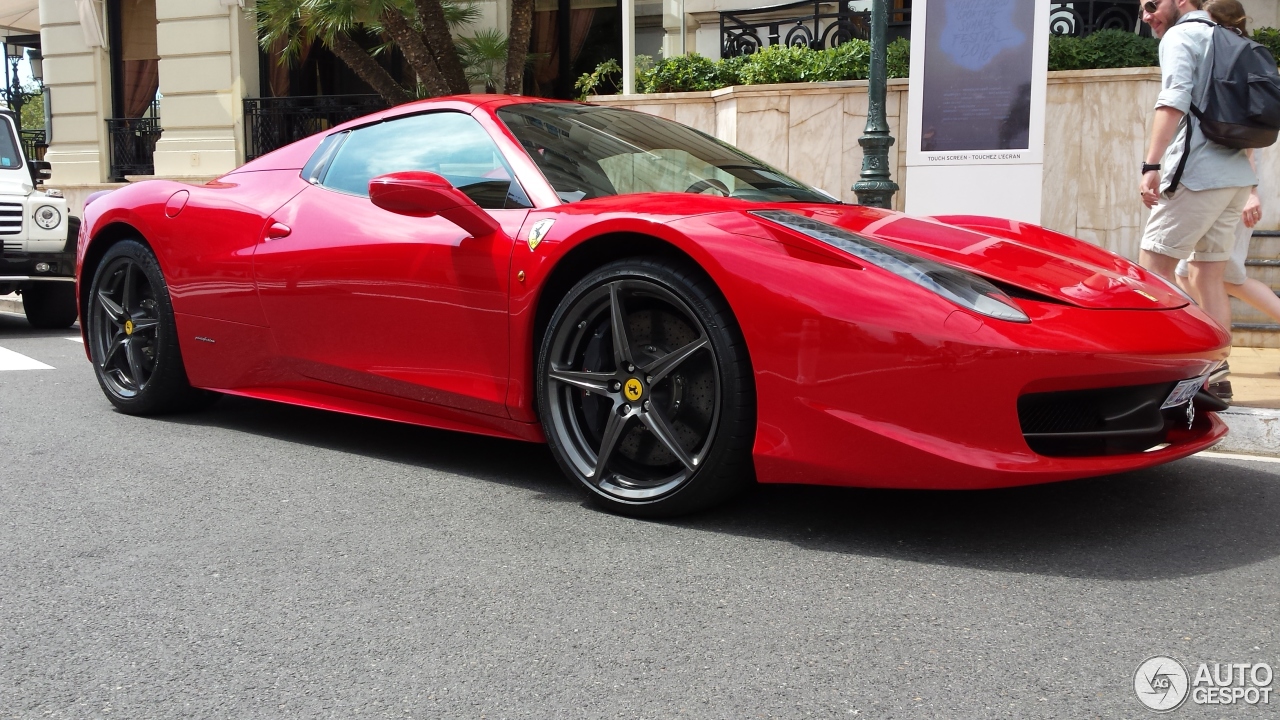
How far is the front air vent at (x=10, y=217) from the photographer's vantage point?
980 cm

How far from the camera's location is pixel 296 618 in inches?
104

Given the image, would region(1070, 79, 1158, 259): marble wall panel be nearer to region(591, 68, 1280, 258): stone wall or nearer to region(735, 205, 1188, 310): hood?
region(591, 68, 1280, 258): stone wall

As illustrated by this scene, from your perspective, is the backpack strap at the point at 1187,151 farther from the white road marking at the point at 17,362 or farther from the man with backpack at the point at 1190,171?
the white road marking at the point at 17,362

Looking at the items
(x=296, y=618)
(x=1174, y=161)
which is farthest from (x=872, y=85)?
(x=296, y=618)

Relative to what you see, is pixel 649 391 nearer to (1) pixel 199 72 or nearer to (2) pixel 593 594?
(2) pixel 593 594

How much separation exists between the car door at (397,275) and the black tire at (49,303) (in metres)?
6.52

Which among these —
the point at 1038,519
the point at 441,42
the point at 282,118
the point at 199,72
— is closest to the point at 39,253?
the point at 441,42

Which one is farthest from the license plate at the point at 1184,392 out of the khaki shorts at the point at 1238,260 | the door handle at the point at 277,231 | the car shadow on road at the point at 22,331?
the car shadow on road at the point at 22,331

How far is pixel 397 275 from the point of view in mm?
3863

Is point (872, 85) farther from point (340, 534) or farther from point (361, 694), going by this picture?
point (361, 694)

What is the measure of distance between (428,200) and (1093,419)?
76.4 inches

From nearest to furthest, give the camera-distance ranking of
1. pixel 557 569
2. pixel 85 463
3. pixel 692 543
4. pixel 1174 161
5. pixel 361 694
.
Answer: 1. pixel 361 694
2. pixel 557 569
3. pixel 692 543
4. pixel 85 463
5. pixel 1174 161

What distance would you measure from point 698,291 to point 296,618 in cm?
129

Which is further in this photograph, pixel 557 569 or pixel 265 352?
pixel 265 352
